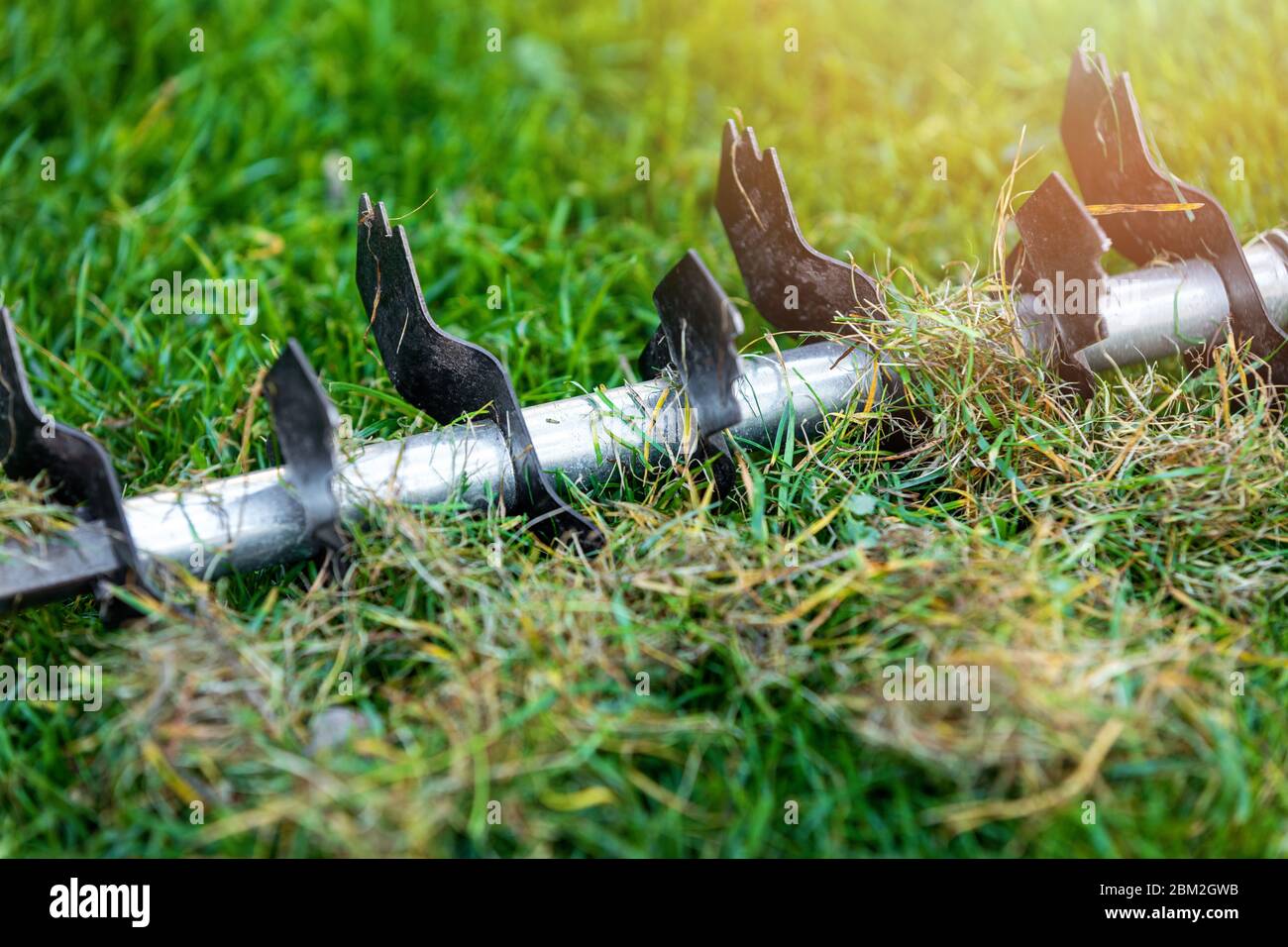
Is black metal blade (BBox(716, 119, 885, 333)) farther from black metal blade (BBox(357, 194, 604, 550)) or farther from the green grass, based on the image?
black metal blade (BBox(357, 194, 604, 550))

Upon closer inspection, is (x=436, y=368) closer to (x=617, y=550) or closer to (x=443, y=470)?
(x=443, y=470)

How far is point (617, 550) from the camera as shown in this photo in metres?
2.11

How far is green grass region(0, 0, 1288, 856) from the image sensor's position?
166 cm

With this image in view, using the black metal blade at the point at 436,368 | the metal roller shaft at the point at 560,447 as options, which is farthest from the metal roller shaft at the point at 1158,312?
the black metal blade at the point at 436,368

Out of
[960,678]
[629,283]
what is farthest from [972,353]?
[629,283]

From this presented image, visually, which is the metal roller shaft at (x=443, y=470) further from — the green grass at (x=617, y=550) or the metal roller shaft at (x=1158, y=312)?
the metal roller shaft at (x=1158, y=312)

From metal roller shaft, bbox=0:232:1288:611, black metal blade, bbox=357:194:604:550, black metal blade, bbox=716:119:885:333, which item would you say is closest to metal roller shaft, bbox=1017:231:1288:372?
metal roller shaft, bbox=0:232:1288:611

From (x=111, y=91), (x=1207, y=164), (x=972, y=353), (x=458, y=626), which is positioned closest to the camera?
(x=458, y=626)

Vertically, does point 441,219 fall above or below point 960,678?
above

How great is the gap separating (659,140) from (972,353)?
1.82 m

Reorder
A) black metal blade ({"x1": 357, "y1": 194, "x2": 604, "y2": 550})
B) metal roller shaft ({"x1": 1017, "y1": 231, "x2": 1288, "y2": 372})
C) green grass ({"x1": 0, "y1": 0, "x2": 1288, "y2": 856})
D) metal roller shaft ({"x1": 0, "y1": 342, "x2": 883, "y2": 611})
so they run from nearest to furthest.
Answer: green grass ({"x1": 0, "y1": 0, "x2": 1288, "y2": 856}) → metal roller shaft ({"x1": 0, "y1": 342, "x2": 883, "y2": 611}) → black metal blade ({"x1": 357, "y1": 194, "x2": 604, "y2": 550}) → metal roller shaft ({"x1": 1017, "y1": 231, "x2": 1288, "y2": 372})

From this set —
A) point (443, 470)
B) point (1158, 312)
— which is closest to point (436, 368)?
point (443, 470)

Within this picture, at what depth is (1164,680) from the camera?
1700mm
